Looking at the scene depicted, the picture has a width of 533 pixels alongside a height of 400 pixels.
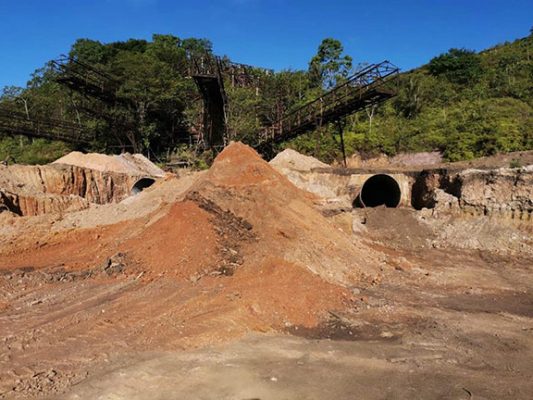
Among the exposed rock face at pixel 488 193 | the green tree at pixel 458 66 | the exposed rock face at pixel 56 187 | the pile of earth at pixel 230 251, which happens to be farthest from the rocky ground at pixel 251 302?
the green tree at pixel 458 66

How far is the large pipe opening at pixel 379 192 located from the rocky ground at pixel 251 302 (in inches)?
185

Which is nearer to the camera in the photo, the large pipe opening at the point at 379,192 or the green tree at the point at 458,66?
the large pipe opening at the point at 379,192

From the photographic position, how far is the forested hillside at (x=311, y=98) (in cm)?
2789

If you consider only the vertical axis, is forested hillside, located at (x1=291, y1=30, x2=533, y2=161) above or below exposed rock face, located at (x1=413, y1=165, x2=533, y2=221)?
above

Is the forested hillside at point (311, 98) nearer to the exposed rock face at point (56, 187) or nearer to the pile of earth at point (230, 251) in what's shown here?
the exposed rock face at point (56, 187)

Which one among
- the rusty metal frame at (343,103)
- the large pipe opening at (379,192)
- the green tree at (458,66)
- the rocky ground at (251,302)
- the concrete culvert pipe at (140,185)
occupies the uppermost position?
the green tree at (458,66)

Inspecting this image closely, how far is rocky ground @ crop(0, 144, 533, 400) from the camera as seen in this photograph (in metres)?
6.28

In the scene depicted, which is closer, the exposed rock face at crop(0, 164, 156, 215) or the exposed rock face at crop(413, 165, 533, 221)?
the exposed rock face at crop(0, 164, 156, 215)

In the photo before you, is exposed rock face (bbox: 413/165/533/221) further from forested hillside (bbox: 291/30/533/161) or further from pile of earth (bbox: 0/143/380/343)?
forested hillside (bbox: 291/30/533/161)

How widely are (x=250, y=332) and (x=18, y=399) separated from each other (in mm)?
3658

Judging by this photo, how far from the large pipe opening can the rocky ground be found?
15.4 feet

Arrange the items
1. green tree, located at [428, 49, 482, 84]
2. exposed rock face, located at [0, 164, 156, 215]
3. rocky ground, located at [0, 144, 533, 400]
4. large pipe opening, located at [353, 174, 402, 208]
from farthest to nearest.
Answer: green tree, located at [428, 49, 482, 84], large pipe opening, located at [353, 174, 402, 208], exposed rock face, located at [0, 164, 156, 215], rocky ground, located at [0, 144, 533, 400]

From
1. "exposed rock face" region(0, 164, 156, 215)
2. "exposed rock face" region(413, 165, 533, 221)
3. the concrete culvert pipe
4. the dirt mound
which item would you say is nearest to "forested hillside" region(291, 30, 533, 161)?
the dirt mound

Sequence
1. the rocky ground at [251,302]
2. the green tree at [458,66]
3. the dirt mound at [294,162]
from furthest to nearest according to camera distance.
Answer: the green tree at [458,66] < the dirt mound at [294,162] < the rocky ground at [251,302]
